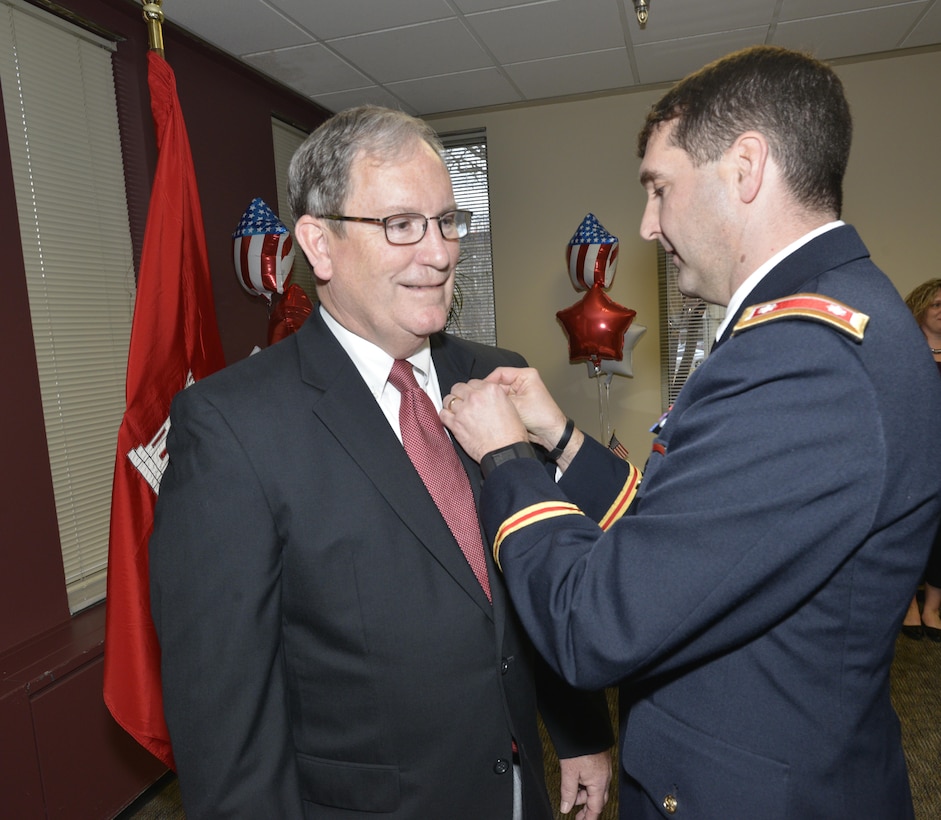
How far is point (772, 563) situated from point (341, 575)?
62cm

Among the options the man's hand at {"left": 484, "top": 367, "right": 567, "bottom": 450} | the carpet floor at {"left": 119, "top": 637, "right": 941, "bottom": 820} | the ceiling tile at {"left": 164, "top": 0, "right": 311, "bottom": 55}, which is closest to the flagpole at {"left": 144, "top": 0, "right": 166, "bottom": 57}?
the ceiling tile at {"left": 164, "top": 0, "right": 311, "bottom": 55}

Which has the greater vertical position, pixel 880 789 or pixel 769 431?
pixel 769 431

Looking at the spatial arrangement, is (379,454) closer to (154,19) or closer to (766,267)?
(766,267)

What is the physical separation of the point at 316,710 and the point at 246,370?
0.57 metres

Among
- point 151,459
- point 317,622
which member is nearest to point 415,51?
point 151,459

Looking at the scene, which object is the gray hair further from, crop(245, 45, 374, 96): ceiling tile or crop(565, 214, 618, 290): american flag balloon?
crop(565, 214, 618, 290): american flag balloon

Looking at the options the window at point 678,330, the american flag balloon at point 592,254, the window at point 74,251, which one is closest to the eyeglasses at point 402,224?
the window at point 74,251

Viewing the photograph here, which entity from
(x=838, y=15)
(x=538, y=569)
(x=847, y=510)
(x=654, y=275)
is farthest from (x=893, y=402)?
(x=654, y=275)

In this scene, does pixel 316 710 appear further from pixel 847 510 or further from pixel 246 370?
pixel 847 510

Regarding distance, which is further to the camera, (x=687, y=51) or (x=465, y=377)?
(x=687, y=51)

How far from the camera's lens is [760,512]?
78 cm

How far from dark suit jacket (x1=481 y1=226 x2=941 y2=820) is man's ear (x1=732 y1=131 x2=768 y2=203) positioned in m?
0.11

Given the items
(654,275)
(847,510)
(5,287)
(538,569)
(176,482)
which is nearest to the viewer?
(847,510)

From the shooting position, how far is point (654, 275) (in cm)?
464
